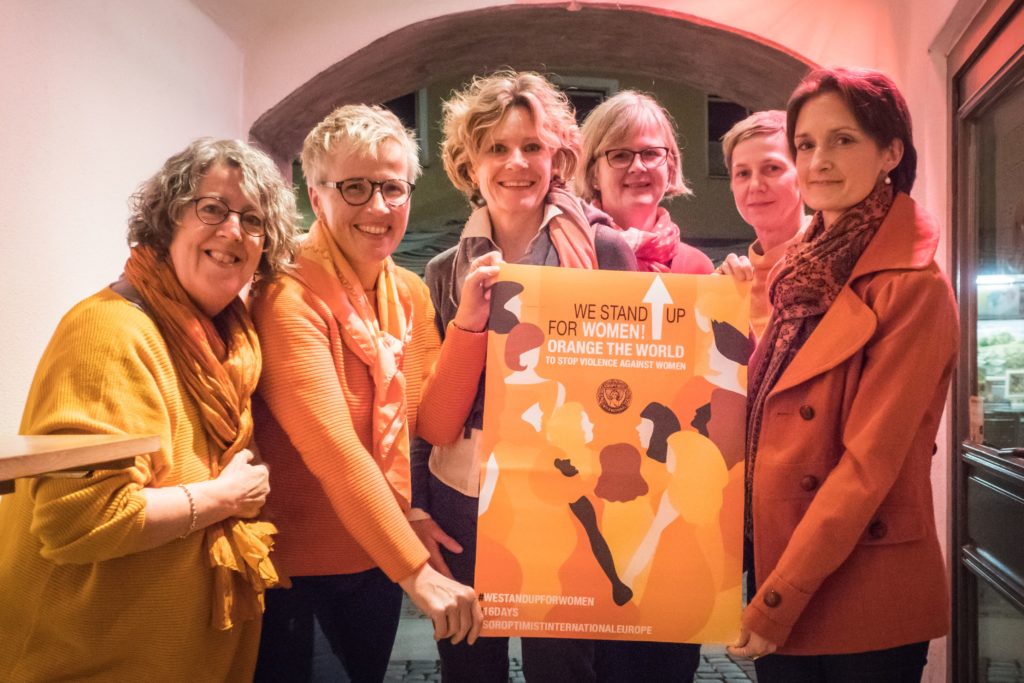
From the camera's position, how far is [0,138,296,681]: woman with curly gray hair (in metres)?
1.34

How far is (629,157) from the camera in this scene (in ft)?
6.27

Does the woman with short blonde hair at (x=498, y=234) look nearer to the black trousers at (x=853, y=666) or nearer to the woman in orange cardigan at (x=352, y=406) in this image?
the woman in orange cardigan at (x=352, y=406)

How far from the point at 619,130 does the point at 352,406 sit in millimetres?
947

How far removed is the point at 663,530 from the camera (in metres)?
1.58

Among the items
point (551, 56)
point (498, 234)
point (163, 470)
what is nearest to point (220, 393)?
point (163, 470)

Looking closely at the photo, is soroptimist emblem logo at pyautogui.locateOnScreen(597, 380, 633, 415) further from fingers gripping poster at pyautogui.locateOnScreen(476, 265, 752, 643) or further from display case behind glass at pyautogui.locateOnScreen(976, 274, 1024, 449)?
display case behind glass at pyautogui.locateOnScreen(976, 274, 1024, 449)

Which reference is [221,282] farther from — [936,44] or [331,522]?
[936,44]

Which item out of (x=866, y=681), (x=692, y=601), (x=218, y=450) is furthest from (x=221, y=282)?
(x=866, y=681)

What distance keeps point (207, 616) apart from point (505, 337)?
2.70ft

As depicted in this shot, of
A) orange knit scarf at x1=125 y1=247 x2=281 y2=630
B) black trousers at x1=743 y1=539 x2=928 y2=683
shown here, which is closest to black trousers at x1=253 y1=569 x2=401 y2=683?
orange knit scarf at x1=125 y1=247 x2=281 y2=630

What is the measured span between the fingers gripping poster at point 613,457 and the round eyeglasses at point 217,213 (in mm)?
536

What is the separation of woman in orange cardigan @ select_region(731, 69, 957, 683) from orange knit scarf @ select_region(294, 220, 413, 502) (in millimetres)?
772

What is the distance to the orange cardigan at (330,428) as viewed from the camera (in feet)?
5.15

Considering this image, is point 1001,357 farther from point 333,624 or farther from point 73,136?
point 73,136
